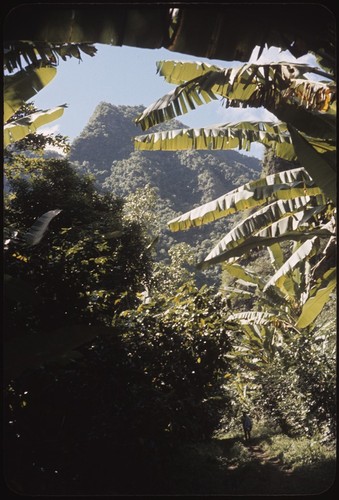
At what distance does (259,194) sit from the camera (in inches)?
168

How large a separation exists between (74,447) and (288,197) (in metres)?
2.89

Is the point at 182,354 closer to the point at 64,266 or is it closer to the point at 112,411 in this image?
the point at 112,411

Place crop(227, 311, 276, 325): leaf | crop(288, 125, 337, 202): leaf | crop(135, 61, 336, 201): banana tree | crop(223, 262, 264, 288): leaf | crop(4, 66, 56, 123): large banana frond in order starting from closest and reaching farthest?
crop(288, 125, 337, 202): leaf, crop(135, 61, 336, 201): banana tree, crop(4, 66, 56, 123): large banana frond, crop(223, 262, 264, 288): leaf, crop(227, 311, 276, 325): leaf

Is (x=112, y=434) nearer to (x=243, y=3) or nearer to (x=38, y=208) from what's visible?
(x=243, y=3)

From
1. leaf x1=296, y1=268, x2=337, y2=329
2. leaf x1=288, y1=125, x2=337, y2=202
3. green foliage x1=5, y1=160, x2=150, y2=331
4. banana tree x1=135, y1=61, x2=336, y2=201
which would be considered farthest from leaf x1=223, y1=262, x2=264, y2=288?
leaf x1=288, y1=125, x2=337, y2=202

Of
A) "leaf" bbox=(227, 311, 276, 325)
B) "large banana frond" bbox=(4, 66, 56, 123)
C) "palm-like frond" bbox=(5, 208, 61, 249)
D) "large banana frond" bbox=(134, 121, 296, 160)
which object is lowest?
"leaf" bbox=(227, 311, 276, 325)

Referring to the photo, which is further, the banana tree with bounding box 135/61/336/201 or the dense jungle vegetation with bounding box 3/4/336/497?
the banana tree with bounding box 135/61/336/201

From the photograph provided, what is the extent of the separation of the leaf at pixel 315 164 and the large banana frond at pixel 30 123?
224 centimetres

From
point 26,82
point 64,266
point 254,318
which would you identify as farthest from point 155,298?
point 254,318

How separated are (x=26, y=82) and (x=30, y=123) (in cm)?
81

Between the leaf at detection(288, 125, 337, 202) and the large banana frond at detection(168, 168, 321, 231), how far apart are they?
1328mm

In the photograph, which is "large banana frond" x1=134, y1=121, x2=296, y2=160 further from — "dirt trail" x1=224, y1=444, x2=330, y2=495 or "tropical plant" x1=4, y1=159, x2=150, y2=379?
"dirt trail" x1=224, y1=444, x2=330, y2=495

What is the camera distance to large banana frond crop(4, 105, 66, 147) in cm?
405

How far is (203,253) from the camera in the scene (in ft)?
42.8
